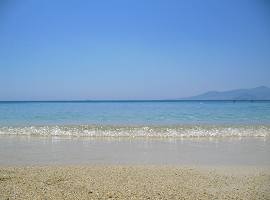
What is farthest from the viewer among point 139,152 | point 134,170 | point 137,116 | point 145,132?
point 137,116

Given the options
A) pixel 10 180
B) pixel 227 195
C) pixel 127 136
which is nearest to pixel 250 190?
pixel 227 195

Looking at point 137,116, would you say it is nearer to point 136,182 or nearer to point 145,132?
point 145,132

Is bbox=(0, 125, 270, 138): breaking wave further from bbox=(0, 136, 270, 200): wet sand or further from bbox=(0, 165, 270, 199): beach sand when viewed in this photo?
bbox=(0, 165, 270, 199): beach sand

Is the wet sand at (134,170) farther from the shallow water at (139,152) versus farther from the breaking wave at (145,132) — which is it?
the breaking wave at (145,132)

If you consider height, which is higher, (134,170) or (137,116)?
(137,116)

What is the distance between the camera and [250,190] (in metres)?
6.49

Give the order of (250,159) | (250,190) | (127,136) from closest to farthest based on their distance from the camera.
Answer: (250,190) → (250,159) → (127,136)

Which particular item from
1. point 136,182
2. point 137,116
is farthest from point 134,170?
point 137,116

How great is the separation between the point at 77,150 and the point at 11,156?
226 cm

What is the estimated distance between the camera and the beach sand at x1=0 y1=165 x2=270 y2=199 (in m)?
6.02

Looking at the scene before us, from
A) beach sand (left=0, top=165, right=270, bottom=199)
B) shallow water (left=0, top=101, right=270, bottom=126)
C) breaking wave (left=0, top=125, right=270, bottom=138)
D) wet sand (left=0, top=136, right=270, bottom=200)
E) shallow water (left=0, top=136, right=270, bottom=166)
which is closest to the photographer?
beach sand (left=0, top=165, right=270, bottom=199)

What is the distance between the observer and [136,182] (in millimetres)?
6938

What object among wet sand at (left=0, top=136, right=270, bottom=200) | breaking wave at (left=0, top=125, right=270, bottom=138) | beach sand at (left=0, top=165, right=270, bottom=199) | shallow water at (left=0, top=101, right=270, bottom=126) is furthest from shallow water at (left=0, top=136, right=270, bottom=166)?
shallow water at (left=0, top=101, right=270, bottom=126)

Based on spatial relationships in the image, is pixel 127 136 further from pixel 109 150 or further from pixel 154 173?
pixel 154 173
